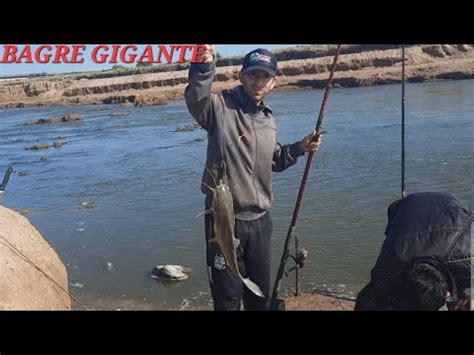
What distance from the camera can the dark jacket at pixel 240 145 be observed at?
3109 millimetres

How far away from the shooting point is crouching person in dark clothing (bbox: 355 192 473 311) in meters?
2.73

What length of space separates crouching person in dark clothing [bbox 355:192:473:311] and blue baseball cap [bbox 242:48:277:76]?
131 centimetres

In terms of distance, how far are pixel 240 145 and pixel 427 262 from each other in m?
1.39

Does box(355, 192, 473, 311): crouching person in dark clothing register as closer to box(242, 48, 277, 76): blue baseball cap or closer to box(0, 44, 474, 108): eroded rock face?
box(242, 48, 277, 76): blue baseball cap

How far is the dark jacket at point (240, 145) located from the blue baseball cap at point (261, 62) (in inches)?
8.4

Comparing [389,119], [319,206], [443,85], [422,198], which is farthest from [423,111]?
[422,198]

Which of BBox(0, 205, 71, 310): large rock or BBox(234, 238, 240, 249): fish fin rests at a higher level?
BBox(234, 238, 240, 249): fish fin

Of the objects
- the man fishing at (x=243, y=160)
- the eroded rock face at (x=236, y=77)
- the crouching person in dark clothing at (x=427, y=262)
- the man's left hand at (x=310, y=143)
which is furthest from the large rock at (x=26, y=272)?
the eroded rock face at (x=236, y=77)

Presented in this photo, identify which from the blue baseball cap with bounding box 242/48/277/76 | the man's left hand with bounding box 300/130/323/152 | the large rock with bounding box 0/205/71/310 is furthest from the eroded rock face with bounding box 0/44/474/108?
the blue baseball cap with bounding box 242/48/277/76

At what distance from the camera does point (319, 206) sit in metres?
8.46

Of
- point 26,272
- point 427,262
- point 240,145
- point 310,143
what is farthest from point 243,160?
point 26,272

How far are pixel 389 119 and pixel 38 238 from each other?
13.3 m

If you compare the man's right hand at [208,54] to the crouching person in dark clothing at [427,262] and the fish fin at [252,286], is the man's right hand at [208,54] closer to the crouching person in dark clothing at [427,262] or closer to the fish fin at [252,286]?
the fish fin at [252,286]
